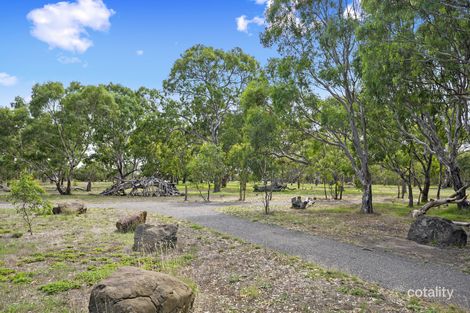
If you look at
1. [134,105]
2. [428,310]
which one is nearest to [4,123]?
[134,105]

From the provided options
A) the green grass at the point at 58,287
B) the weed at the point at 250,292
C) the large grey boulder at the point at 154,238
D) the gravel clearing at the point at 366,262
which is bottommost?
the green grass at the point at 58,287

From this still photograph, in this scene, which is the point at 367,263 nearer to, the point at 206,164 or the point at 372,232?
the point at 372,232

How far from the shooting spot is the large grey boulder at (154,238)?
10305mm

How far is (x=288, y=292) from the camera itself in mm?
6852

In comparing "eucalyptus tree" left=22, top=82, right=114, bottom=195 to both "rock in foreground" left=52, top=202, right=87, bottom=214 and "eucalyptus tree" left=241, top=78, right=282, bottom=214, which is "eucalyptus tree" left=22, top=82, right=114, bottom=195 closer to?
"rock in foreground" left=52, top=202, right=87, bottom=214

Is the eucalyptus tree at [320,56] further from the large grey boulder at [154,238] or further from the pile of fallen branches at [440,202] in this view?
the large grey boulder at [154,238]

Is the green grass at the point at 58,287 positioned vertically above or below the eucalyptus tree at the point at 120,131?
below

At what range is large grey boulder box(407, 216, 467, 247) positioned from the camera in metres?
11.3

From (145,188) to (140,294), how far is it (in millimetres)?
32152

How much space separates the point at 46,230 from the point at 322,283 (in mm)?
12170

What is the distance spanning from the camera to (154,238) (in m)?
10.4

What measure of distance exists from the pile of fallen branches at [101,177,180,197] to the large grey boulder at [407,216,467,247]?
2849 cm

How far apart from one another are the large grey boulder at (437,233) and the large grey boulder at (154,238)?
9068 mm

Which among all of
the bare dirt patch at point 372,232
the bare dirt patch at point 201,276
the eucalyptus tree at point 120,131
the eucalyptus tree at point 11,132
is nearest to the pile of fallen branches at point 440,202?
the bare dirt patch at point 372,232
